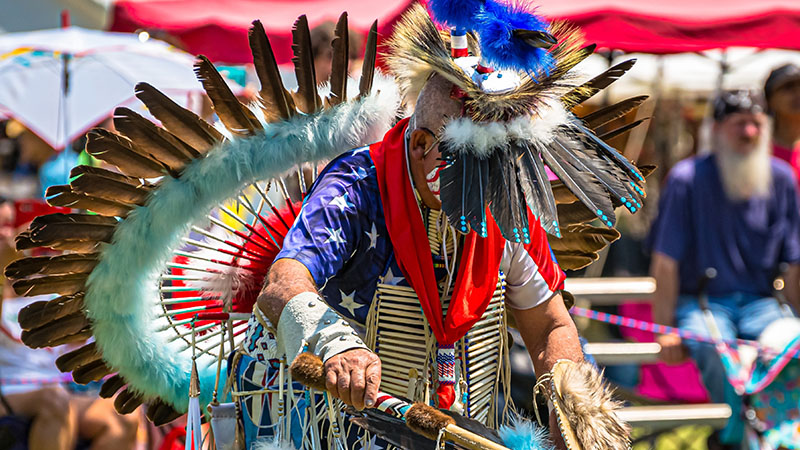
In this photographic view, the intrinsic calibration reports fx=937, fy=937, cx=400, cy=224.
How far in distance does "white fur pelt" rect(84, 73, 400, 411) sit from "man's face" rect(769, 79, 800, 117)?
4.14 meters

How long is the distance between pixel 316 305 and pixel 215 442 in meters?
0.79

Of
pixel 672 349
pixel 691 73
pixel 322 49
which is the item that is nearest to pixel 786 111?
pixel 672 349

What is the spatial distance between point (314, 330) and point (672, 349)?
3826mm

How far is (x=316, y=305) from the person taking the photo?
6.74 ft

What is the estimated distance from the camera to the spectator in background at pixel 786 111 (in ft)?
19.8

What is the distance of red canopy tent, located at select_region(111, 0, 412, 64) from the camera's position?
8070 millimetres

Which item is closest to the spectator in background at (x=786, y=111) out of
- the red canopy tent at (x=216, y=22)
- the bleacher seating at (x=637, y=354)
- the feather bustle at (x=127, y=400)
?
the bleacher seating at (x=637, y=354)

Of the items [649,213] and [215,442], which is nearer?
[215,442]

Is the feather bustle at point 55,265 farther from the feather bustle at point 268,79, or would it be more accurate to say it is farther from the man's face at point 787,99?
the man's face at point 787,99

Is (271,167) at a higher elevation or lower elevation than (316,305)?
higher

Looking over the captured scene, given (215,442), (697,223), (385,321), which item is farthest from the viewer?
(697,223)

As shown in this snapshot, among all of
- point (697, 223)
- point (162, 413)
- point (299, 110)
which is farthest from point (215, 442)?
point (697, 223)

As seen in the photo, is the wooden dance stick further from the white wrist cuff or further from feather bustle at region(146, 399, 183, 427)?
feather bustle at region(146, 399, 183, 427)

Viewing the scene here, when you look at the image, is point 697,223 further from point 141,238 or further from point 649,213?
point 649,213
